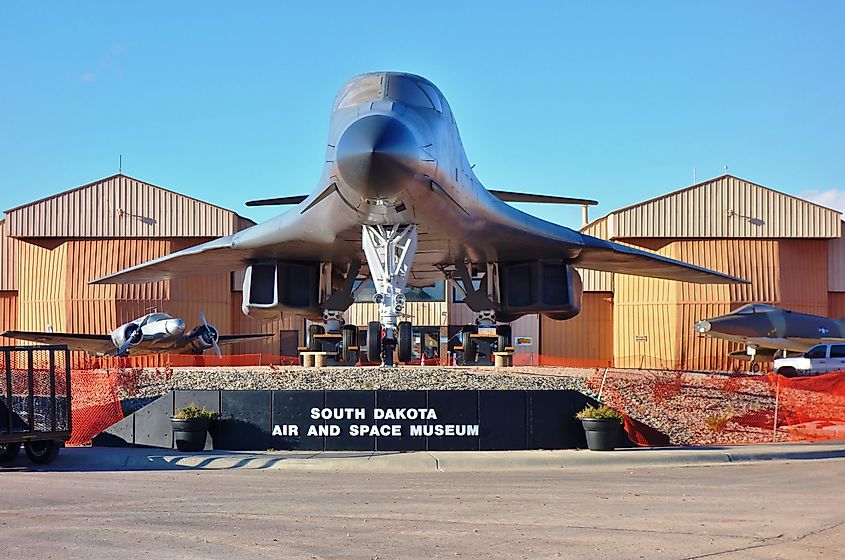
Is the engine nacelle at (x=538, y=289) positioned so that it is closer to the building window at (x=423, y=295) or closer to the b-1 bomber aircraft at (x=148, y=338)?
the b-1 bomber aircraft at (x=148, y=338)

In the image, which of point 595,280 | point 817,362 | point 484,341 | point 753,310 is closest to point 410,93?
point 484,341

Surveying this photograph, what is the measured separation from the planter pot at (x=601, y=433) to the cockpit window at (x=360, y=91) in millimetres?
5373

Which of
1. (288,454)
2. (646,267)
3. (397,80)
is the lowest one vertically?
(288,454)

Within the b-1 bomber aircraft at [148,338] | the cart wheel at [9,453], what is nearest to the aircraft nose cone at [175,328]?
the b-1 bomber aircraft at [148,338]

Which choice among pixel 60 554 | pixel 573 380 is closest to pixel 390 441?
pixel 573 380

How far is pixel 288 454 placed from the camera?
1181 centimetres

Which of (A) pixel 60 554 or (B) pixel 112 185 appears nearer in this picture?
(A) pixel 60 554

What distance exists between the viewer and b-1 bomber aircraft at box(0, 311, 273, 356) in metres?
28.4

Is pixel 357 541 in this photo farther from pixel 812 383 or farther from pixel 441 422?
pixel 812 383

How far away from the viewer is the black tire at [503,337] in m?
18.3

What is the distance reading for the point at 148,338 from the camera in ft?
93.5

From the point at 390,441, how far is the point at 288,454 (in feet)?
4.39

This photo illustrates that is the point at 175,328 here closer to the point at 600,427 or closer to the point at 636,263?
the point at 636,263

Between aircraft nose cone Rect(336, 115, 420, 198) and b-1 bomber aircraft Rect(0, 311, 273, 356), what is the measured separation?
1739cm
